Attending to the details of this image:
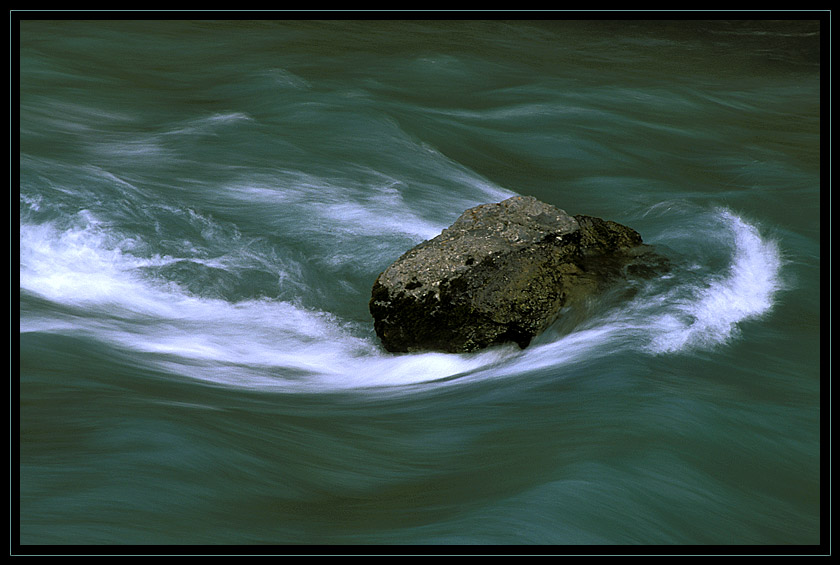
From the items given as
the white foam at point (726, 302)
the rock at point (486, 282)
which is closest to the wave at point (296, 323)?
the white foam at point (726, 302)

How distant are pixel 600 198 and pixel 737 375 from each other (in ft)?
11.4

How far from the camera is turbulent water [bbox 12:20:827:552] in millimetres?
3486

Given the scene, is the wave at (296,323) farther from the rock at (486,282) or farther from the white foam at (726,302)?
the rock at (486,282)

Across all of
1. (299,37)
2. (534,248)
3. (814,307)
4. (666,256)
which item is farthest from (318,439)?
(299,37)

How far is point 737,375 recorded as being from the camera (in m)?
4.72

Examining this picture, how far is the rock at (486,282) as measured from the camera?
523 centimetres

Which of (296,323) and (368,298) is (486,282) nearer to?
(368,298)

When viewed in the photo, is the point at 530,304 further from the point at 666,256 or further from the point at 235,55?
the point at 235,55

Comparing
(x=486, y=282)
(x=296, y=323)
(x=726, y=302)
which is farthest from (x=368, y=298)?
(x=726, y=302)

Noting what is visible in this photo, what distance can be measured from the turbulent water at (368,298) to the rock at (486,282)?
146 mm

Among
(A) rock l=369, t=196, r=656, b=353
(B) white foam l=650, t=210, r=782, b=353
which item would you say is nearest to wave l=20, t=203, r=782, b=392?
(B) white foam l=650, t=210, r=782, b=353

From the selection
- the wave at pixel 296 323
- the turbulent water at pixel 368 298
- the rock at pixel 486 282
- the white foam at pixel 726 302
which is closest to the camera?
the turbulent water at pixel 368 298

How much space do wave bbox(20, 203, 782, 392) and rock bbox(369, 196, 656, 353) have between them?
0.11 m

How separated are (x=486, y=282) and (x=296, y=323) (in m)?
1.21
